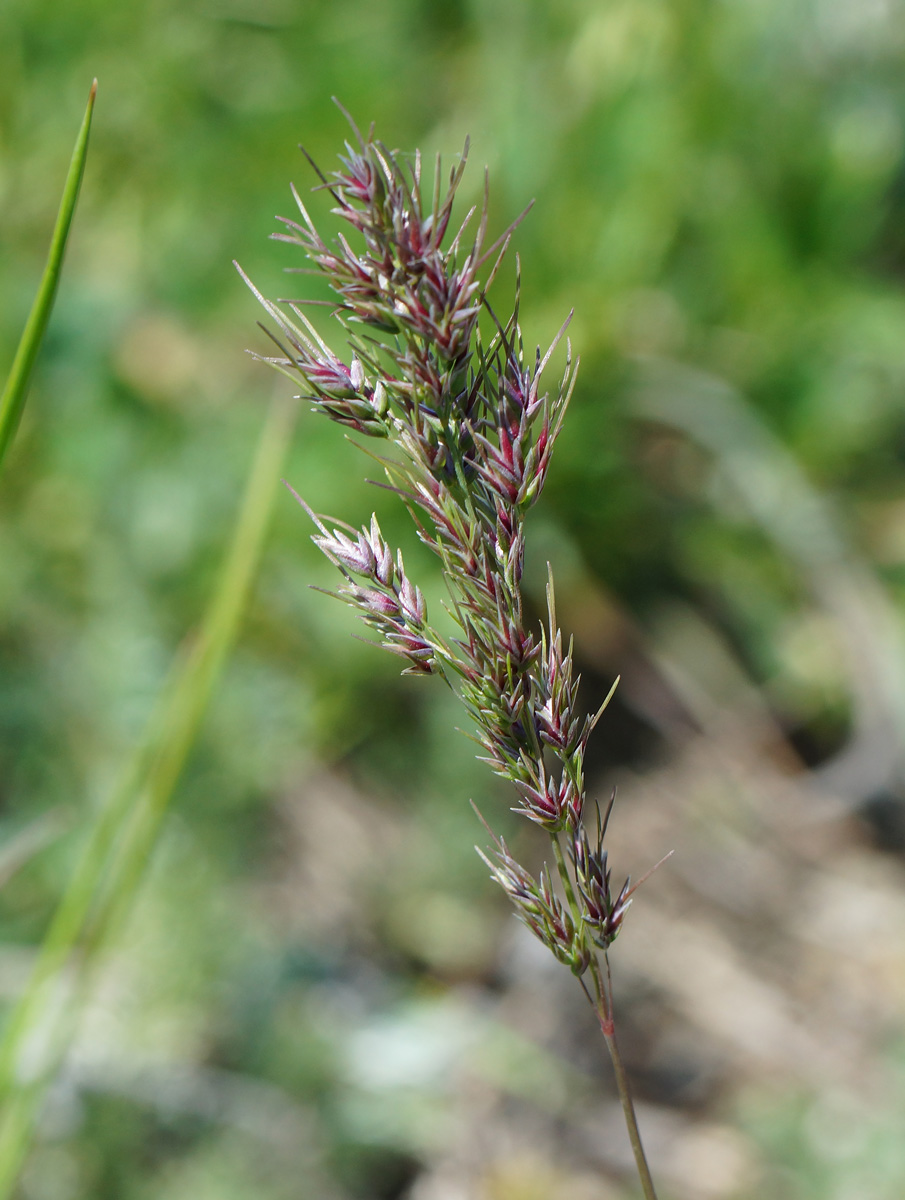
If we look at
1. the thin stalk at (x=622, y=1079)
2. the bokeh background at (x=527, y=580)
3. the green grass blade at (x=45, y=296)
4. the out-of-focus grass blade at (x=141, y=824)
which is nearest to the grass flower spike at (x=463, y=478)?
the thin stalk at (x=622, y=1079)

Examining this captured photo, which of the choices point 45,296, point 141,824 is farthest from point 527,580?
point 45,296

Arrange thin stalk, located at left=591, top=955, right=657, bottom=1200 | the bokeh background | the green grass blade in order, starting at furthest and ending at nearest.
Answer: the bokeh background, the green grass blade, thin stalk, located at left=591, top=955, right=657, bottom=1200

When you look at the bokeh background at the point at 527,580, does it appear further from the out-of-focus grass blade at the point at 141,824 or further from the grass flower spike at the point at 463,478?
the grass flower spike at the point at 463,478

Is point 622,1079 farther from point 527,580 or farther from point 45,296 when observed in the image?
point 527,580

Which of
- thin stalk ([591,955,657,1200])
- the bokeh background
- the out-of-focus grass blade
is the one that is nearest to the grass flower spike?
thin stalk ([591,955,657,1200])

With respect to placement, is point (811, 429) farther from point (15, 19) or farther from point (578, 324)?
point (15, 19)

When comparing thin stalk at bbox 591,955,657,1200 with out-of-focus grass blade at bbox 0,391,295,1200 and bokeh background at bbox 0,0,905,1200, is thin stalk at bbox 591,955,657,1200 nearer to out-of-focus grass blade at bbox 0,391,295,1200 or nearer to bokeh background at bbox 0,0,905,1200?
out-of-focus grass blade at bbox 0,391,295,1200

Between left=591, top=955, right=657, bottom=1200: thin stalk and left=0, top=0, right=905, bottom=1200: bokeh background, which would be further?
left=0, top=0, right=905, bottom=1200: bokeh background
